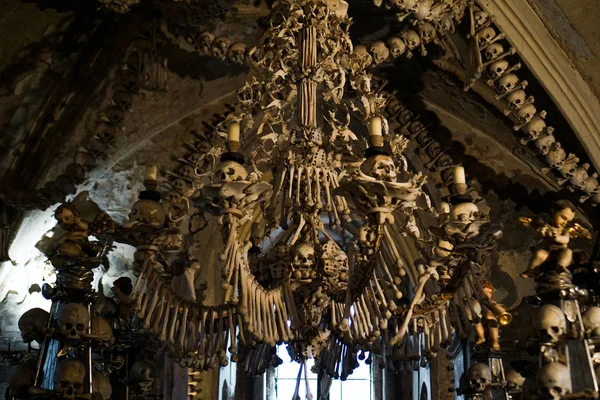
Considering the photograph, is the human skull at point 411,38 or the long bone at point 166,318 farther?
the human skull at point 411,38

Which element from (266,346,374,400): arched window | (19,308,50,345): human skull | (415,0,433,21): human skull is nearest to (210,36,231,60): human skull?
(415,0,433,21): human skull

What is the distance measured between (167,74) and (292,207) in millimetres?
2370

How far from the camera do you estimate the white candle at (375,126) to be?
3104 mm

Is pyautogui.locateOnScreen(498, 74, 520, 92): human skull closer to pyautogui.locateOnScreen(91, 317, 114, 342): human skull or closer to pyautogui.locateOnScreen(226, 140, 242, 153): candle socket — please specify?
pyautogui.locateOnScreen(226, 140, 242, 153): candle socket

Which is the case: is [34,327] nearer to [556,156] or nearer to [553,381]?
[553,381]

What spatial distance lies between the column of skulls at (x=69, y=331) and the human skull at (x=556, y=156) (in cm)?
232

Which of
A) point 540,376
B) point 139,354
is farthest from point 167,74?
point 540,376

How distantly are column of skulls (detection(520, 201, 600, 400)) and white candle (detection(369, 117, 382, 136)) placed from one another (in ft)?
2.30

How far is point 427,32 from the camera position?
183 inches

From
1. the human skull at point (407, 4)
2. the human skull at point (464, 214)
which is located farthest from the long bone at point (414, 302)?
the human skull at point (407, 4)

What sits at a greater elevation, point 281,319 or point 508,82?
point 508,82

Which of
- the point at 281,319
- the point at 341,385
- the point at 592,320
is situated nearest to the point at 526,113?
the point at 592,320

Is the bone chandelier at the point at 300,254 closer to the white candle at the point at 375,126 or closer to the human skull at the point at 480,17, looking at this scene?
the white candle at the point at 375,126

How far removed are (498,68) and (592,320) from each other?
62.7 inches
